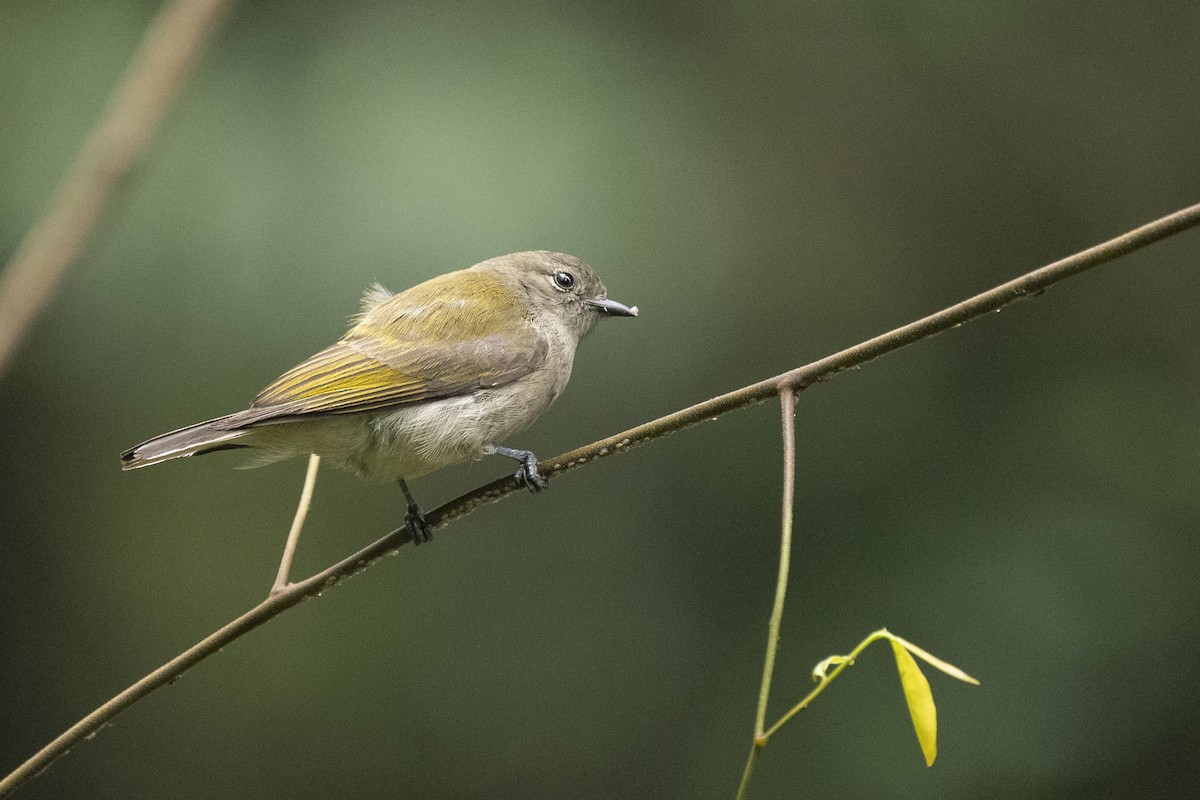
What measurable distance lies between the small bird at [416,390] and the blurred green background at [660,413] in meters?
0.29

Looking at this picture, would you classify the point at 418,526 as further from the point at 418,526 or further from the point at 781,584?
the point at 781,584

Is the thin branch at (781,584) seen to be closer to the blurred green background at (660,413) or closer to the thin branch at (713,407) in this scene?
the thin branch at (713,407)

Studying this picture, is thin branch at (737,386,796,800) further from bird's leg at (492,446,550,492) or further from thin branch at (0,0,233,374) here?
thin branch at (0,0,233,374)

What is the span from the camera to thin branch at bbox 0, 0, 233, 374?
3.40 ft

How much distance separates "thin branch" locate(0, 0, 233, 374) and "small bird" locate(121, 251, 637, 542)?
49.2 inches

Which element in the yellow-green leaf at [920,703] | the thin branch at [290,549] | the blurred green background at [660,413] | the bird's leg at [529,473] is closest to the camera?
the yellow-green leaf at [920,703]

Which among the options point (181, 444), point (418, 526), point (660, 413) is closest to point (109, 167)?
point (181, 444)

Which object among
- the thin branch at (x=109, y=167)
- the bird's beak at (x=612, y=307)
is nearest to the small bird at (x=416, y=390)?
the bird's beak at (x=612, y=307)

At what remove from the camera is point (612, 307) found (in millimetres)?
3471

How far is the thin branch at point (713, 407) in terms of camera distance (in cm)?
150

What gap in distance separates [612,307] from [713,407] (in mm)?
1800

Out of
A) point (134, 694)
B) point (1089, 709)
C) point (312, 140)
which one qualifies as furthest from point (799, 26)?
point (134, 694)

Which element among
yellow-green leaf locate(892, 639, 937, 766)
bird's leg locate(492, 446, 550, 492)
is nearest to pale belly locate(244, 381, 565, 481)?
bird's leg locate(492, 446, 550, 492)

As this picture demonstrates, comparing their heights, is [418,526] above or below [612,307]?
below
